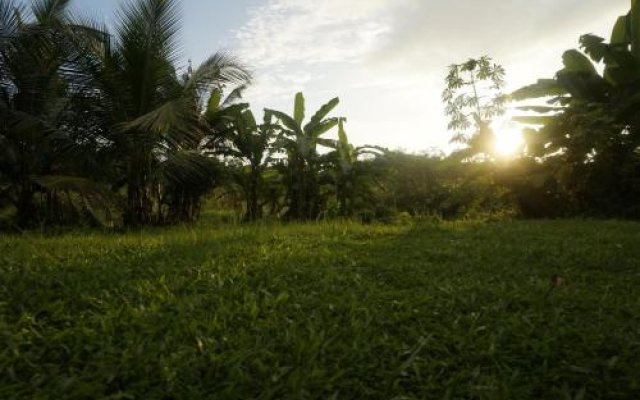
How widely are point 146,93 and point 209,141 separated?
238 centimetres

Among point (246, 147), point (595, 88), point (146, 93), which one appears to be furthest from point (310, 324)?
point (595, 88)

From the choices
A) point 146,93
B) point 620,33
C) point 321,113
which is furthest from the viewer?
point 321,113

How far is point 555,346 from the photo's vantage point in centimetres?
318

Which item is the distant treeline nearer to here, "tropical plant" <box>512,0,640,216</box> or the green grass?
"tropical plant" <box>512,0,640,216</box>

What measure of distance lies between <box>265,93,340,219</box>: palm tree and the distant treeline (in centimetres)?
3

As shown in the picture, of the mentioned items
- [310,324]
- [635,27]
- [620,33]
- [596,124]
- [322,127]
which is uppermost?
[620,33]

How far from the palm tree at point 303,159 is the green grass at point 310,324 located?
653 cm

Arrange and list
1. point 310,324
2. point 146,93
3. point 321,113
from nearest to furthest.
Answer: point 310,324 → point 146,93 → point 321,113

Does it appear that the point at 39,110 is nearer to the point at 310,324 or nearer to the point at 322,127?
the point at 322,127

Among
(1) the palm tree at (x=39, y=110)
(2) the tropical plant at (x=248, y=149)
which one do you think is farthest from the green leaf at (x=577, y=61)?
(1) the palm tree at (x=39, y=110)

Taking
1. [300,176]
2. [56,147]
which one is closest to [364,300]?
[56,147]

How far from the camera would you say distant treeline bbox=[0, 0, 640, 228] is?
28.9ft

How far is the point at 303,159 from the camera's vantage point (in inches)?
476

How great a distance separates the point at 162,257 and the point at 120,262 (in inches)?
15.9
